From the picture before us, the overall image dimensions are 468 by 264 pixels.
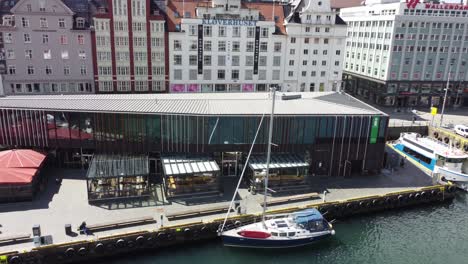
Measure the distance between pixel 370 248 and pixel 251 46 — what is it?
46.2m

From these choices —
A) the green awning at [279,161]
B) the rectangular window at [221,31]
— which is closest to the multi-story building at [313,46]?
the rectangular window at [221,31]

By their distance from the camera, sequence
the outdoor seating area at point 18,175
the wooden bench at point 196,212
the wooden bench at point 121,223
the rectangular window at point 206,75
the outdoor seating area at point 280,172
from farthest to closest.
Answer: the rectangular window at point 206,75
the outdoor seating area at point 280,172
the outdoor seating area at point 18,175
the wooden bench at point 196,212
the wooden bench at point 121,223

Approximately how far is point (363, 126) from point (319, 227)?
15252 mm

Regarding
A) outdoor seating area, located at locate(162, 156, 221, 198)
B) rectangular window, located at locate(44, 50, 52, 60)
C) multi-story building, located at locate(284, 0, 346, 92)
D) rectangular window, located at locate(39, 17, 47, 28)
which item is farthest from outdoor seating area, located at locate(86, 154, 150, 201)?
multi-story building, located at locate(284, 0, 346, 92)

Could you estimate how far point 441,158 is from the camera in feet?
162

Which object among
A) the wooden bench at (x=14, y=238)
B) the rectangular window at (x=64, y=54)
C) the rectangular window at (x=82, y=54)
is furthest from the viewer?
the rectangular window at (x=82, y=54)

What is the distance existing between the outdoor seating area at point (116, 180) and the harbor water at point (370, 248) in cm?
753

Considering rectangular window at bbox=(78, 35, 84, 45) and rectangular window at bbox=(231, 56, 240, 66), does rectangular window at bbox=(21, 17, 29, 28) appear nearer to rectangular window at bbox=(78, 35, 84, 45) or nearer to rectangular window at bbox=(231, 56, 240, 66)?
rectangular window at bbox=(78, 35, 84, 45)

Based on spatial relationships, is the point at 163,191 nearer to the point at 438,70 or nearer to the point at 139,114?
the point at 139,114

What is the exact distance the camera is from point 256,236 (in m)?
33.2

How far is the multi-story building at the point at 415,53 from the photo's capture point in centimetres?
7731

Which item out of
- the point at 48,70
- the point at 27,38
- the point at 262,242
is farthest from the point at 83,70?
the point at 262,242

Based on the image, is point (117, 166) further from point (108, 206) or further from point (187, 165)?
point (187, 165)

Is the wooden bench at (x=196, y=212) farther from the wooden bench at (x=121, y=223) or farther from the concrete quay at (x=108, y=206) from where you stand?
the wooden bench at (x=121, y=223)
